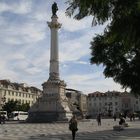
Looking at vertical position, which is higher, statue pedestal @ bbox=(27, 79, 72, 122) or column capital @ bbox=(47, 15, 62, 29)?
column capital @ bbox=(47, 15, 62, 29)

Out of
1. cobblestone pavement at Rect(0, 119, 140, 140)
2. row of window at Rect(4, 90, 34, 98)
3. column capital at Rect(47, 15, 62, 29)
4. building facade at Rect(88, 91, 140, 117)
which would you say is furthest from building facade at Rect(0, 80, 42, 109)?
cobblestone pavement at Rect(0, 119, 140, 140)

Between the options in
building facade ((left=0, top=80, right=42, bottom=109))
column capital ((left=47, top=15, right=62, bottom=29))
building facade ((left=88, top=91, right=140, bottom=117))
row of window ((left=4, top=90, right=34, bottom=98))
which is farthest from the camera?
building facade ((left=88, top=91, right=140, bottom=117))

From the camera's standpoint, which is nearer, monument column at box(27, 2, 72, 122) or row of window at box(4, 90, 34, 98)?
monument column at box(27, 2, 72, 122)

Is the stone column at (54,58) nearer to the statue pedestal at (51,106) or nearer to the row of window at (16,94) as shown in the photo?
the statue pedestal at (51,106)

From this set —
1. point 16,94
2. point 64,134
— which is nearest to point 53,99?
point 64,134

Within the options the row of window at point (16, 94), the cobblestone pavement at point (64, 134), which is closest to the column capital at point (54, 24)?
the cobblestone pavement at point (64, 134)

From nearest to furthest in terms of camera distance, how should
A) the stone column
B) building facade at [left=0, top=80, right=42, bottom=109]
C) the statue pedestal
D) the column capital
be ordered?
the statue pedestal < the stone column < the column capital < building facade at [left=0, top=80, right=42, bottom=109]

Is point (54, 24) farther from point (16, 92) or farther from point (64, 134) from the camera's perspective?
point (16, 92)

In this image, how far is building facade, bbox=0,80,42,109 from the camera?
131 m

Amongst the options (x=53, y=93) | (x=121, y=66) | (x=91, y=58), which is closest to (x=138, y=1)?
(x=121, y=66)

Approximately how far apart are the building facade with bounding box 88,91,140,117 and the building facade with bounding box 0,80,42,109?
37621mm

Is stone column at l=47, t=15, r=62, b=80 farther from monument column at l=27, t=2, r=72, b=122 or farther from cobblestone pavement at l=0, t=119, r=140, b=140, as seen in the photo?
cobblestone pavement at l=0, t=119, r=140, b=140

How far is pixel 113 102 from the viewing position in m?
183

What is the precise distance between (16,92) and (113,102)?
6100 cm
